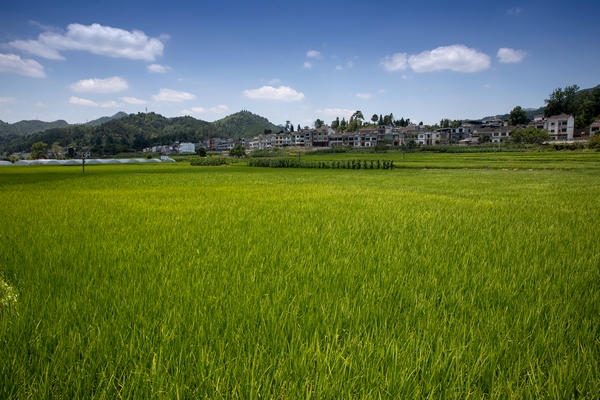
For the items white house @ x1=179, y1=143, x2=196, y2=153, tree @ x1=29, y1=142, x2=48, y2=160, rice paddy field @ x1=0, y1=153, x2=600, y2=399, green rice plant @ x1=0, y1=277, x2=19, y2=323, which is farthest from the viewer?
white house @ x1=179, y1=143, x2=196, y2=153

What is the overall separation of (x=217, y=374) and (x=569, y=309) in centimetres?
241

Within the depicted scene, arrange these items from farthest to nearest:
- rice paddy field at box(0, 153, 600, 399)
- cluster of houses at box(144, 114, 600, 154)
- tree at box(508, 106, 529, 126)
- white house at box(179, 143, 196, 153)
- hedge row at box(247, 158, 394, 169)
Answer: white house at box(179, 143, 196, 153) < tree at box(508, 106, 529, 126) < cluster of houses at box(144, 114, 600, 154) < hedge row at box(247, 158, 394, 169) < rice paddy field at box(0, 153, 600, 399)

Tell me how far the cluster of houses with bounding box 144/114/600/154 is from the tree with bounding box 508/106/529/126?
3.33 meters

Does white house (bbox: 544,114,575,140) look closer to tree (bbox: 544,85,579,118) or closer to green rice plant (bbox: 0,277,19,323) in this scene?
tree (bbox: 544,85,579,118)

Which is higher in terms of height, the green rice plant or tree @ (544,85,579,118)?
tree @ (544,85,579,118)

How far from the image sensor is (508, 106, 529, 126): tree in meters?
99.4

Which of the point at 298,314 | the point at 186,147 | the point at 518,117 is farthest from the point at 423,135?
the point at 298,314

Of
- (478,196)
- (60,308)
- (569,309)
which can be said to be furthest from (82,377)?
(478,196)

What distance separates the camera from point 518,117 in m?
100

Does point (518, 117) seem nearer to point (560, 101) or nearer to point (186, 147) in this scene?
point (560, 101)

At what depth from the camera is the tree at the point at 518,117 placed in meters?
99.4

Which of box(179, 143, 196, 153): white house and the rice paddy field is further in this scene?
box(179, 143, 196, 153): white house

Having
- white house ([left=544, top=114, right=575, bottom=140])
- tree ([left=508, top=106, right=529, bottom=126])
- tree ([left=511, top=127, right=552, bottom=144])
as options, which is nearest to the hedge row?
tree ([left=511, top=127, right=552, bottom=144])

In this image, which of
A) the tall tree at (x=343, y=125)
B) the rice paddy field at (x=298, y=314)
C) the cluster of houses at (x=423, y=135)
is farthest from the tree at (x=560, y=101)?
the rice paddy field at (x=298, y=314)
